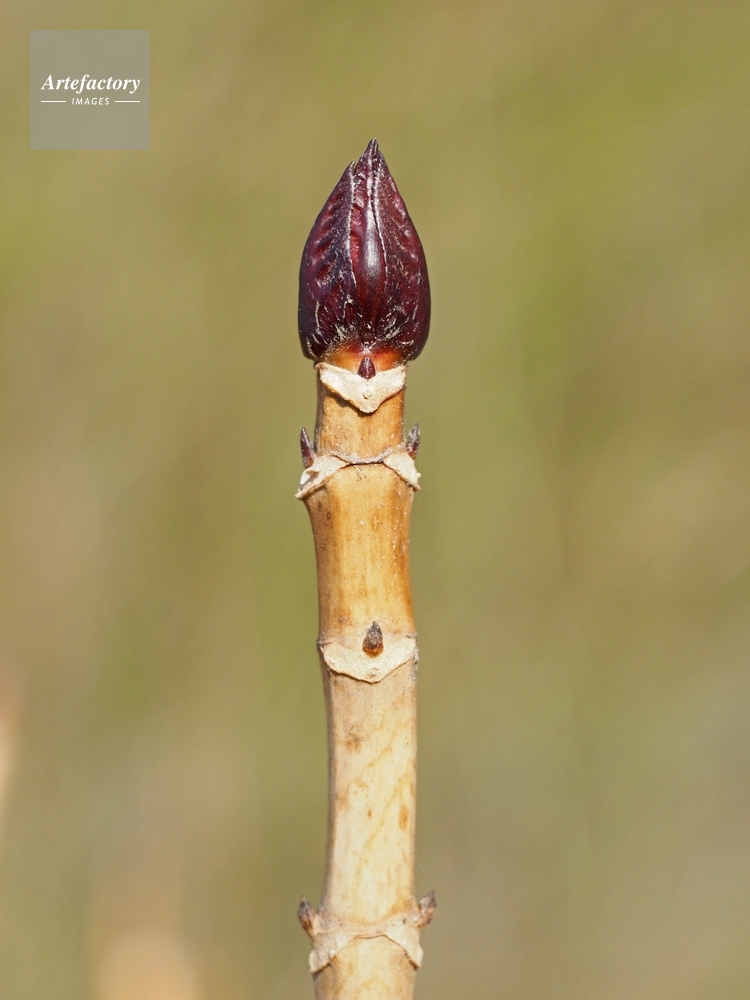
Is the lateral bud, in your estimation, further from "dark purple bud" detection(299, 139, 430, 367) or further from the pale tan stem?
"dark purple bud" detection(299, 139, 430, 367)

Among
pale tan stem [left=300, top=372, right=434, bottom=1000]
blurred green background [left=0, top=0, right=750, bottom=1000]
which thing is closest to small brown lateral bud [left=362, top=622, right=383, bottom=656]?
pale tan stem [left=300, top=372, right=434, bottom=1000]

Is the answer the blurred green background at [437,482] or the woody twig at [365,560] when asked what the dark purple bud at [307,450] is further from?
the blurred green background at [437,482]

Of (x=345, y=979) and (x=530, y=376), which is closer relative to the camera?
(x=345, y=979)

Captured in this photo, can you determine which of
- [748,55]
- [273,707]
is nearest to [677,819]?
[273,707]

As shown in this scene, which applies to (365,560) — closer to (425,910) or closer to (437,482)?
(425,910)

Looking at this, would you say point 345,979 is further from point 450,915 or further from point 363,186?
point 450,915

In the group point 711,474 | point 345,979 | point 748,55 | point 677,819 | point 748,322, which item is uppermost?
point 748,55

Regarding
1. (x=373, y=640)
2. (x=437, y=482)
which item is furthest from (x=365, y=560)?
(x=437, y=482)
